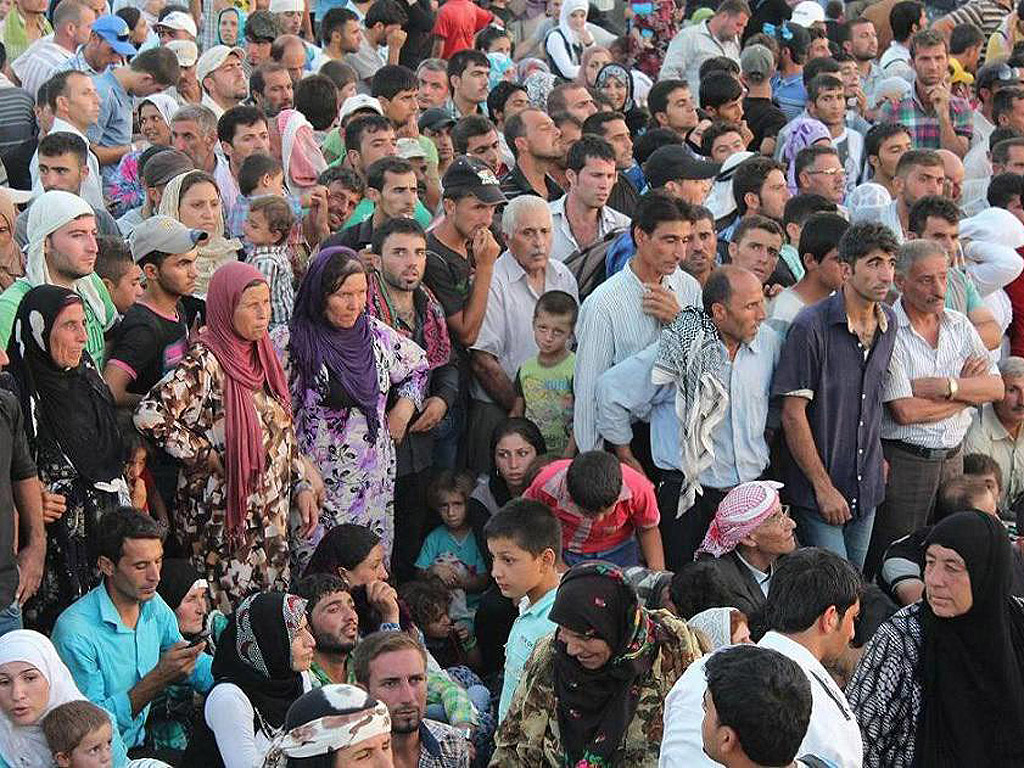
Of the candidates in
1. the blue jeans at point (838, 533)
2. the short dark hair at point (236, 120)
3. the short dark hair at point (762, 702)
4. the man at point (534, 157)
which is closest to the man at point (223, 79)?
the short dark hair at point (236, 120)

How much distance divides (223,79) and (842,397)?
4.59 m

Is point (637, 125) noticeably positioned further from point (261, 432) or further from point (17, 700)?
point (17, 700)

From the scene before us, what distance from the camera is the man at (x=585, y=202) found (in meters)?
8.30

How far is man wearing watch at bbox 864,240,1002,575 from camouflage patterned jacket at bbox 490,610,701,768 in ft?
8.81

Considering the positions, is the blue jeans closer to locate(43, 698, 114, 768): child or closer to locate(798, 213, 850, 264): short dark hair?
locate(798, 213, 850, 264): short dark hair

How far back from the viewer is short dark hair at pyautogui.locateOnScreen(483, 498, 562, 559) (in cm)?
556

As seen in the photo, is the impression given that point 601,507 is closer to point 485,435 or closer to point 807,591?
point 485,435

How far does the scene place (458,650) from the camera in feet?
23.1

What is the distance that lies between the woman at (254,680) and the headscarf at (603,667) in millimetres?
1098

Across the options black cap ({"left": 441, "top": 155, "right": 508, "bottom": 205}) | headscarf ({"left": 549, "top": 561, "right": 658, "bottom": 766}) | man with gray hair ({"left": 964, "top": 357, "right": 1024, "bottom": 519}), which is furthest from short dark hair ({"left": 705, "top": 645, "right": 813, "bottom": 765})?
man with gray hair ({"left": 964, "top": 357, "right": 1024, "bottom": 519})

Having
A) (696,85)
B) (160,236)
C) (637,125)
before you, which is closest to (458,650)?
(160,236)

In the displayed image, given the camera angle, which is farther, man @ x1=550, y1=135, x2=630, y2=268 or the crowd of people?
man @ x1=550, y1=135, x2=630, y2=268

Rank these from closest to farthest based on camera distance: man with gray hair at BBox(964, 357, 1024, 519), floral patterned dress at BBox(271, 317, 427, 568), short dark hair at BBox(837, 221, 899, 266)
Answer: floral patterned dress at BBox(271, 317, 427, 568) < short dark hair at BBox(837, 221, 899, 266) < man with gray hair at BBox(964, 357, 1024, 519)

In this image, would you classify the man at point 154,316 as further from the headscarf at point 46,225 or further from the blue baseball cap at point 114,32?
the blue baseball cap at point 114,32
